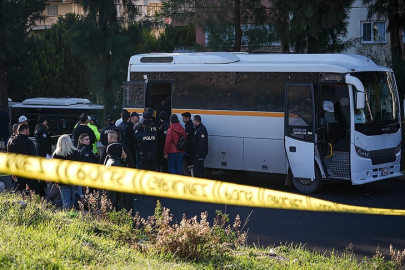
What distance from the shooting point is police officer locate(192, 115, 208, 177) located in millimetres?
16078

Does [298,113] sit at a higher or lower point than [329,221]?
higher

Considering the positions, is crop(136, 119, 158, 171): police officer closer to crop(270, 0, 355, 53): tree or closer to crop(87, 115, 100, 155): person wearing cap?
crop(87, 115, 100, 155): person wearing cap

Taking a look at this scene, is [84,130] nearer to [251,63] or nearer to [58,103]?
[251,63]

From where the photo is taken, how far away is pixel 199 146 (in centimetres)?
1619

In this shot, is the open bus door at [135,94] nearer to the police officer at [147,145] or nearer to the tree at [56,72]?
the police officer at [147,145]

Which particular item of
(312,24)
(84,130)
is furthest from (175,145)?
(312,24)

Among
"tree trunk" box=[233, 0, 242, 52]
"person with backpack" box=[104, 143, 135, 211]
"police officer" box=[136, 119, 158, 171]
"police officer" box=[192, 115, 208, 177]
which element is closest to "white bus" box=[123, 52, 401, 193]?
"police officer" box=[192, 115, 208, 177]

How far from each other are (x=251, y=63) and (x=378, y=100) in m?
3.03

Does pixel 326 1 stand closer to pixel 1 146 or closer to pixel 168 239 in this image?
pixel 168 239

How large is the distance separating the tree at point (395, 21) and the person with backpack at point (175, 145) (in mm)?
6714

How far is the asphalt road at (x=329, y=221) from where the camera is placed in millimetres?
10828

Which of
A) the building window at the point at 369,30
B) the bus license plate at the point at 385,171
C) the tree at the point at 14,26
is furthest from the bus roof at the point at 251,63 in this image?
the building window at the point at 369,30

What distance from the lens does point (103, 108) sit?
26531 mm

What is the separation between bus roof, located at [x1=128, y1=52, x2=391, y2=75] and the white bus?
0.9 inches
